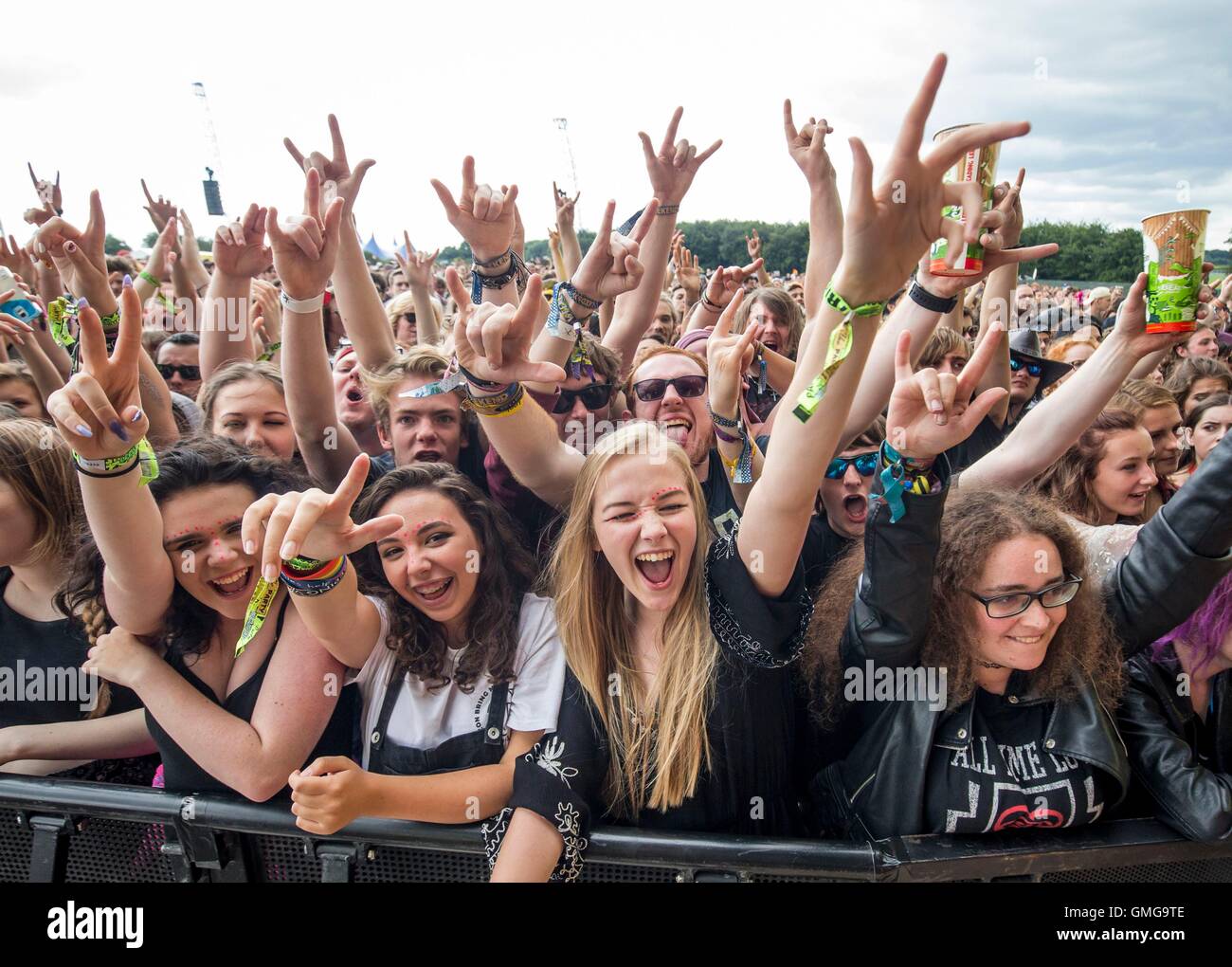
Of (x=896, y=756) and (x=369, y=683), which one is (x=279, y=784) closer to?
(x=369, y=683)

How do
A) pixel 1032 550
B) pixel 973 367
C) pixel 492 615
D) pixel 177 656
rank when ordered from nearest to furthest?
pixel 973 367 → pixel 1032 550 → pixel 177 656 → pixel 492 615

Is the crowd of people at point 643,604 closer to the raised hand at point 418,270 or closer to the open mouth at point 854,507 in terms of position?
the open mouth at point 854,507

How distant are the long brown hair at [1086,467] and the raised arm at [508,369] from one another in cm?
183

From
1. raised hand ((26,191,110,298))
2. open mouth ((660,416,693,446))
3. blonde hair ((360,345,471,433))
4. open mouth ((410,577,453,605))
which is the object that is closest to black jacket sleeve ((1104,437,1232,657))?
open mouth ((660,416,693,446))

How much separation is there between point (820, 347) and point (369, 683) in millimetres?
1359

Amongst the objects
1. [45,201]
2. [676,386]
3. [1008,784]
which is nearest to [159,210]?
[45,201]

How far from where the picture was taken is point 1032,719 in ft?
5.71

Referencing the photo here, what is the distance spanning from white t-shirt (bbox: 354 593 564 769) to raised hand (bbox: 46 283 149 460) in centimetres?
68

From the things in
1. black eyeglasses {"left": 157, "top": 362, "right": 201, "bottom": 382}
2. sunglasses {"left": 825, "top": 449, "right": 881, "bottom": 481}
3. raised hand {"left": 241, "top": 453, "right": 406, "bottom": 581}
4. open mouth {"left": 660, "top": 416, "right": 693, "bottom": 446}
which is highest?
black eyeglasses {"left": 157, "top": 362, "right": 201, "bottom": 382}

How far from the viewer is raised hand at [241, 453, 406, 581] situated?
1.56 m

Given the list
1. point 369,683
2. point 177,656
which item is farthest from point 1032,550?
point 177,656

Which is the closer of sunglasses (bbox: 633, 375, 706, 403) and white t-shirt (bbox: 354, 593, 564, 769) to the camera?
white t-shirt (bbox: 354, 593, 564, 769)

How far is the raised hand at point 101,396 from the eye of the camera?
163cm

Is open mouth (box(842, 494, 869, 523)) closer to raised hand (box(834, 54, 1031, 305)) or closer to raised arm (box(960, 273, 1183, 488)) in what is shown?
raised arm (box(960, 273, 1183, 488))
